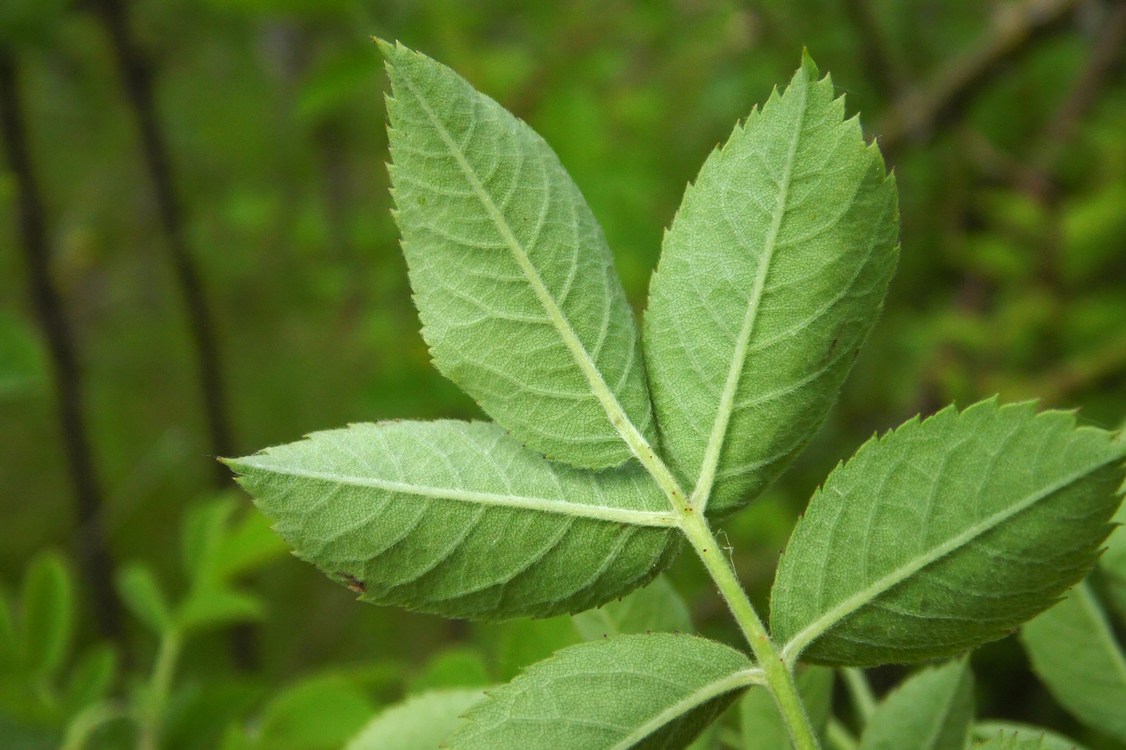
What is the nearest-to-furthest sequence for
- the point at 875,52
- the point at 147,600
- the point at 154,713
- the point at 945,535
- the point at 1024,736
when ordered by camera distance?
the point at 945,535, the point at 1024,736, the point at 154,713, the point at 147,600, the point at 875,52

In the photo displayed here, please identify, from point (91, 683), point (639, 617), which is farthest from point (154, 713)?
point (639, 617)

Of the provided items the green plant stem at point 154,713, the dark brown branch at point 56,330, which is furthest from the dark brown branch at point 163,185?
the green plant stem at point 154,713

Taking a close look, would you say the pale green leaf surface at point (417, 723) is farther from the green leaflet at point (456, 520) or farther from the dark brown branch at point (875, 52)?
the dark brown branch at point (875, 52)

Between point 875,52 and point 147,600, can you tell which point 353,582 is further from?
point 875,52

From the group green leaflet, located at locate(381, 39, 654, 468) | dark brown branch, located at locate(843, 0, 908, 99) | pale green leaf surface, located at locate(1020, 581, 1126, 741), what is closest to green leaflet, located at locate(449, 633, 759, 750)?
green leaflet, located at locate(381, 39, 654, 468)

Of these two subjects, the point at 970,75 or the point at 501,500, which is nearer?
the point at 501,500

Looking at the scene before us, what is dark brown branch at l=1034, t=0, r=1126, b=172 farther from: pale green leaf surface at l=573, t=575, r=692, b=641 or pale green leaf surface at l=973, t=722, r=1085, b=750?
pale green leaf surface at l=573, t=575, r=692, b=641
